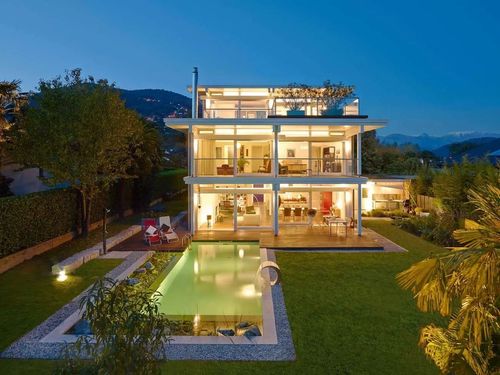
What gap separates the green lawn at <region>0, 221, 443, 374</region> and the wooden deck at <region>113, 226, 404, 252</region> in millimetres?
1801

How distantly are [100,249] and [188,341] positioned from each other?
831 centimetres

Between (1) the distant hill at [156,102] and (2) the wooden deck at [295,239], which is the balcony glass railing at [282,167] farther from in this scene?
(1) the distant hill at [156,102]

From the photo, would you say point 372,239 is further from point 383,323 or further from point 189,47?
point 189,47

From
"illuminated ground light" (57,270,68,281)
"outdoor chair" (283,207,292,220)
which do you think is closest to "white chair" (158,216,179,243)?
"illuminated ground light" (57,270,68,281)

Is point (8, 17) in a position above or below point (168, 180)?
above

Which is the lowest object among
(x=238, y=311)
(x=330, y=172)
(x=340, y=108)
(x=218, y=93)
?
(x=238, y=311)

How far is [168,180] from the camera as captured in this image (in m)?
35.8

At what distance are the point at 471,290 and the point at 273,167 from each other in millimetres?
14859

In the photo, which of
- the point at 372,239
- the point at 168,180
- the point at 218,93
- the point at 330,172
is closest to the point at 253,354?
the point at 372,239

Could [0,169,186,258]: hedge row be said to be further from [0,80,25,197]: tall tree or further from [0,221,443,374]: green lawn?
[0,221,443,374]: green lawn

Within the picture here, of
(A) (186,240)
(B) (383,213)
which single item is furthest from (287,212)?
(B) (383,213)

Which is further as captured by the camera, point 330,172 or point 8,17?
point 8,17

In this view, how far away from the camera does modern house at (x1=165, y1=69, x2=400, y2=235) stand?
17.6 m

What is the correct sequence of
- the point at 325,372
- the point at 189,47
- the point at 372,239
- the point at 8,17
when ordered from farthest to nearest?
the point at 189,47 → the point at 8,17 → the point at 372,239 → the point at 325,372
